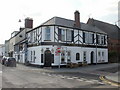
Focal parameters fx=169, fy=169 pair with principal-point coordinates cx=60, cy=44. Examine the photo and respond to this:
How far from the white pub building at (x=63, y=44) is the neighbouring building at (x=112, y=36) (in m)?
5.65

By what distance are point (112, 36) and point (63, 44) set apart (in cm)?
2340

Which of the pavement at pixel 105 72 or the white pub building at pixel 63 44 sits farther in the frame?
the white pub building at pixel 63 44

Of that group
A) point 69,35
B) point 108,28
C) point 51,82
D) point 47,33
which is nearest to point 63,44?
point 69,35

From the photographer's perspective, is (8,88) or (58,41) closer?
(8,88)

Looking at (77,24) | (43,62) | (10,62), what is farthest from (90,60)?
(10,62)

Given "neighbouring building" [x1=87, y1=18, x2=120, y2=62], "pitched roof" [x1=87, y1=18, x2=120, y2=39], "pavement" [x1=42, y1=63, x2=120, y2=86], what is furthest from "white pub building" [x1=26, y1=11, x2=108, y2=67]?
"pitched roof" [x1=87, y1=18, x2=120, y2=39]

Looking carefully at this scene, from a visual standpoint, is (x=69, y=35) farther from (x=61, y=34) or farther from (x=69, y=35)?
(x=61, y=34)

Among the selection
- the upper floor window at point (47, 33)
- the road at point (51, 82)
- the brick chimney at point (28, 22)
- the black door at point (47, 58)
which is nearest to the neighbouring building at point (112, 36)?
the brick chimney at point (28, 22)

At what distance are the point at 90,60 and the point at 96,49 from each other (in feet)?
9.09

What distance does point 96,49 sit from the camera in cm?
3272

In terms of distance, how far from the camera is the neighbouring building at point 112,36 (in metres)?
38.5

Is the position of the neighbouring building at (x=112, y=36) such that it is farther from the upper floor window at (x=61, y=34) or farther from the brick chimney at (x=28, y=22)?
the brick chimney at (x=28, y=22)

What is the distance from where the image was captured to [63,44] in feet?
89.2

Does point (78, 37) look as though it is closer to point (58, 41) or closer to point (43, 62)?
point (58, 41)
